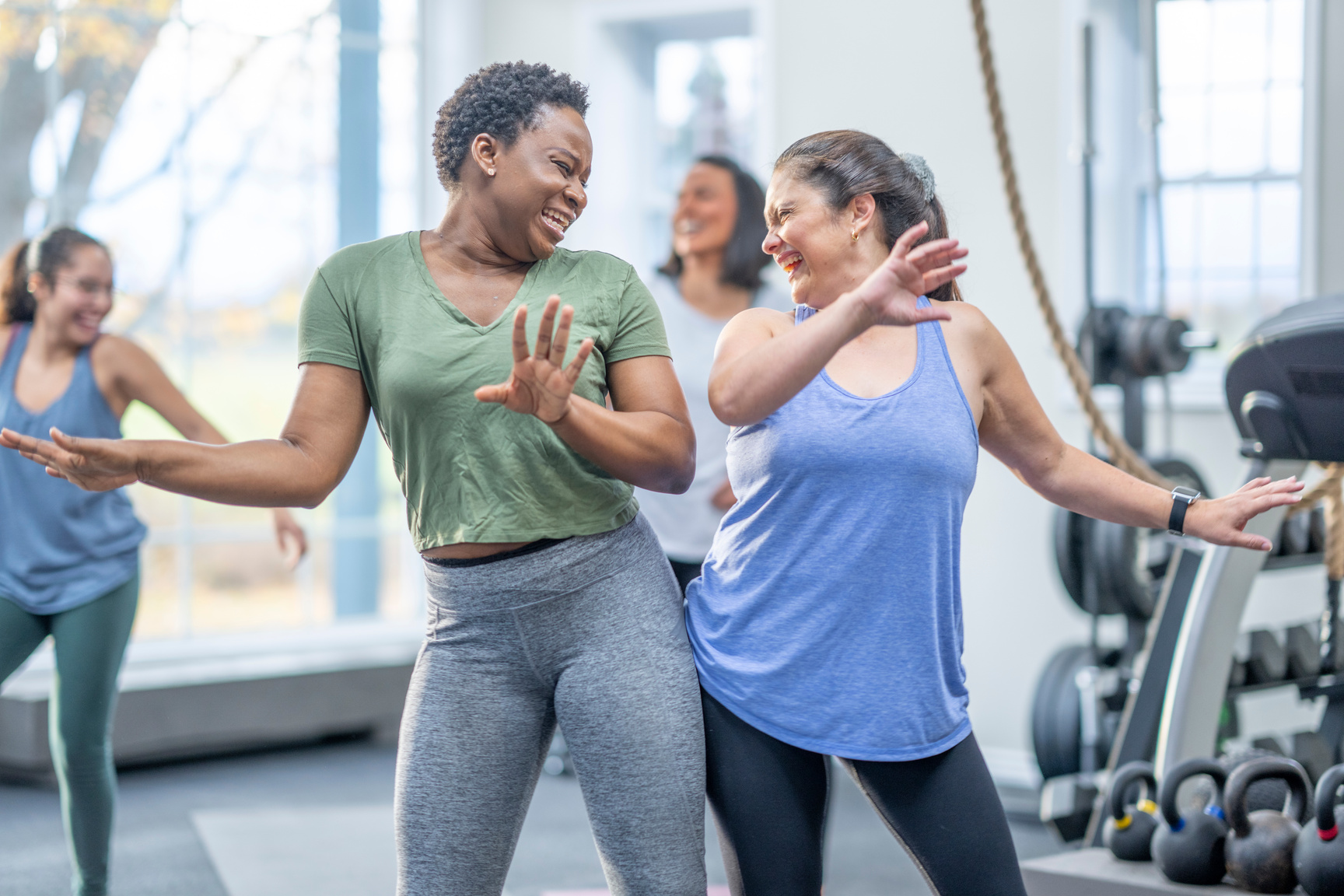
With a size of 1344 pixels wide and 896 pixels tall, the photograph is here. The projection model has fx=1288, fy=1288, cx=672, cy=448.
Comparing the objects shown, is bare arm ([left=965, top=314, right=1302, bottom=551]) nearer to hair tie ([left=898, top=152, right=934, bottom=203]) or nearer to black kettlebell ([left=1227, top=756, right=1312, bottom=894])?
hair tie ([left=898, top=152, right=934, bottom=203])

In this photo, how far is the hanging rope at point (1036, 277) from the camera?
2.43m

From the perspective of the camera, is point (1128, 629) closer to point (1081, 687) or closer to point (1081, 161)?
point (1081, 687)

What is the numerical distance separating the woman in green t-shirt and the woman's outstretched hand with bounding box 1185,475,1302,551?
621 mm

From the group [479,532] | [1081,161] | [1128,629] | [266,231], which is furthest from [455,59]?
[479,532]

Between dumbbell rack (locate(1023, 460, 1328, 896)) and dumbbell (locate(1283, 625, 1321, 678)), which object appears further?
dumbbell (locate(1283, 625, 1321, 678))

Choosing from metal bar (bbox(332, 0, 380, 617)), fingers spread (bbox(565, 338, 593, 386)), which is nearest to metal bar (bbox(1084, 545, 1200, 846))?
fingers spread (bbox(565, 338, 593, 386))

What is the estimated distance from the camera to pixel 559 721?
56.6 inches

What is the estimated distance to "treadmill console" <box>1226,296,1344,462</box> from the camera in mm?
2020

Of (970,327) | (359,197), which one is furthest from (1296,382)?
(359,197)

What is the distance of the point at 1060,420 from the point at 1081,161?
34.3 inches

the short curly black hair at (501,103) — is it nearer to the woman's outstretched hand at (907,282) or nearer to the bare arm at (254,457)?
the bare arm at (254,457)

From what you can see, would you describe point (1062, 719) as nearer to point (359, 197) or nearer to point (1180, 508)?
point (1180, 508)

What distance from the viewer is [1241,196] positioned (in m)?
3.83

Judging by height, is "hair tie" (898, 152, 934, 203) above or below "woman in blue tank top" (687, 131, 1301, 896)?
above
